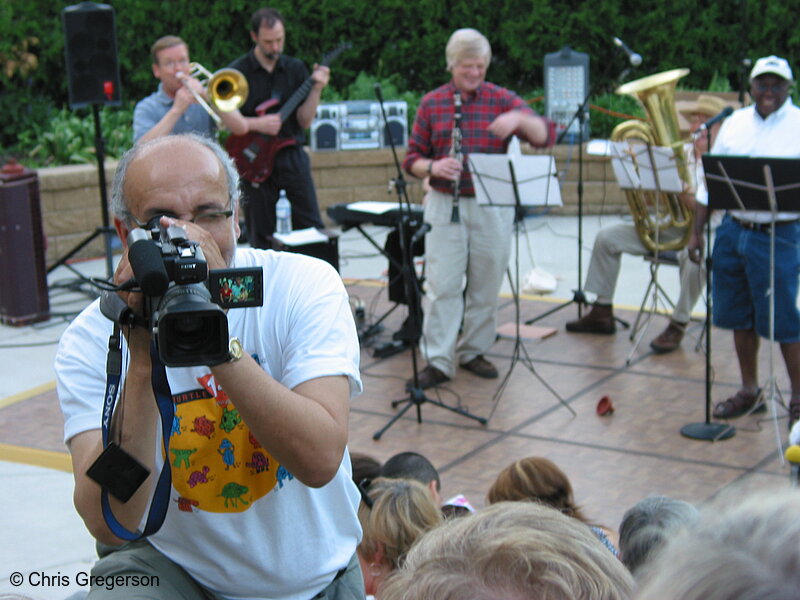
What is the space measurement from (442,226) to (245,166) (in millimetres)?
2042

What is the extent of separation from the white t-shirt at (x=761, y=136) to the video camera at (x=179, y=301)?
14.4ft

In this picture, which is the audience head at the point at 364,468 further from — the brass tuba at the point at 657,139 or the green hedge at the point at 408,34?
the green hedge at the point at 408,34

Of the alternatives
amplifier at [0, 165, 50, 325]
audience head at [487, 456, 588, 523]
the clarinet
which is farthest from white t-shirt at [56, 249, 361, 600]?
amplifier at [0, 165, 50, 325]

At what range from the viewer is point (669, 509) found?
305 centimetres

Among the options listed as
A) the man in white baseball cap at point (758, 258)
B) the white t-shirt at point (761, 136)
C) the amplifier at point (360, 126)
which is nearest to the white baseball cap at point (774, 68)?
the man in white baseball cap at point (758, 258)

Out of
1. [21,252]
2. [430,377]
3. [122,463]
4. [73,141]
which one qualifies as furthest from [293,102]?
[122,463]

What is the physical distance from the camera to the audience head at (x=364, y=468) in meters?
3.96

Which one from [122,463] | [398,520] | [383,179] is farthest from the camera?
[383,179]

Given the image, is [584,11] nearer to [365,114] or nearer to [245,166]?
[365,114]

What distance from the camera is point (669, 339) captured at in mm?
7328

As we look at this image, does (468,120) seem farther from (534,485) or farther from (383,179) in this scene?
(383,179)

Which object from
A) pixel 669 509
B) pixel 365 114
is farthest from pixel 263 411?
pixel 365 114

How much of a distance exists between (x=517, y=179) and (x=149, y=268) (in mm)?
4659

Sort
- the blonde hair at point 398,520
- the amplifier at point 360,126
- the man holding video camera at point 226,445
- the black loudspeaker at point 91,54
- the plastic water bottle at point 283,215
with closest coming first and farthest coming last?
the man holding video camera at point 226,445, the blonde hair at point 398,520, the plastic water bottle at point 283,215, the black loudspeaker at point 91,54, the amplifier at point 360,126
